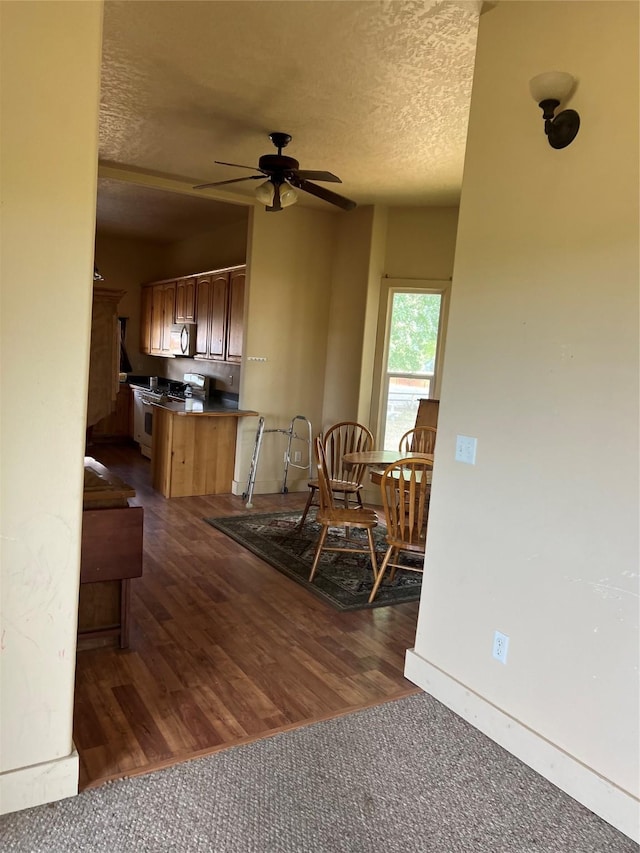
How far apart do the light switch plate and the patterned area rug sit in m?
1.39

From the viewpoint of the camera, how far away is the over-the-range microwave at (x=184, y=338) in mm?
6926

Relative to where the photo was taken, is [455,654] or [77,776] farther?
[455,654]

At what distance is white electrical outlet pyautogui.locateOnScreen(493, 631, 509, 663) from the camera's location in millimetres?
2240

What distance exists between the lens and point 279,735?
2.21m

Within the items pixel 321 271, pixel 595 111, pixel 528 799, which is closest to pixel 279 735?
pixel 528 799

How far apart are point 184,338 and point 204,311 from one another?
52 centimetres

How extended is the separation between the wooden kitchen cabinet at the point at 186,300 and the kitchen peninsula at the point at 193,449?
1590 millimetres

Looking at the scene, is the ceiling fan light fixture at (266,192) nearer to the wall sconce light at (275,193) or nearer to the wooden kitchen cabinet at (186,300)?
the wall sconce light at (275,193)

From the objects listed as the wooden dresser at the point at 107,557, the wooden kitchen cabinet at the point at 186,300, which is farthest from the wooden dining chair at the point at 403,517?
the wooden kitchen cabinet at the point at 186,300

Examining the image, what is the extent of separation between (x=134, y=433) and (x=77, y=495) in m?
6.43

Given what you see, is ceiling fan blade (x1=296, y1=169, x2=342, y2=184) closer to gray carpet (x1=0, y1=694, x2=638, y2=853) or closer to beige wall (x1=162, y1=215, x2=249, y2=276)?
beige wall (x1=162, y1=215, x2=249, y2=276)

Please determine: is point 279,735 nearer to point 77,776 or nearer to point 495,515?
point 77,776

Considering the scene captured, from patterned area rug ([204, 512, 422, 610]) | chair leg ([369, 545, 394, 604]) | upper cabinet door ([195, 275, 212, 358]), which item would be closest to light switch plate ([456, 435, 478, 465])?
chair leg ([369, 545, 394, 604])

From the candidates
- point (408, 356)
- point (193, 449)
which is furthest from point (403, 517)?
point (193, 449)
